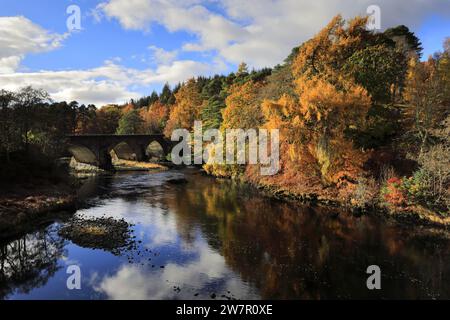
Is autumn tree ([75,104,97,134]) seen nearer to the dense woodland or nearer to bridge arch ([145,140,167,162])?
bridge arch ([145,140,167,162])

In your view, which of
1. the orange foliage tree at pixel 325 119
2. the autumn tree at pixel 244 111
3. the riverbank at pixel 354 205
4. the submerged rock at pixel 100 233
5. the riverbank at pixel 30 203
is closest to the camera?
the submerged rock at pixel 100 233

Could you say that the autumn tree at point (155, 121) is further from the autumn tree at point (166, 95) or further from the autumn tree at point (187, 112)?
the autumn tree at point (187, 112)

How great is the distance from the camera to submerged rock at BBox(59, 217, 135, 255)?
993 inches

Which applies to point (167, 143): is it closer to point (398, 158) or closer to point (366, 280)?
point (398, 158)

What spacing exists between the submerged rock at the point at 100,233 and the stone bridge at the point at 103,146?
46.2 metres

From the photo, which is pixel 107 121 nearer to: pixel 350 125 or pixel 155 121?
pixel 155 121

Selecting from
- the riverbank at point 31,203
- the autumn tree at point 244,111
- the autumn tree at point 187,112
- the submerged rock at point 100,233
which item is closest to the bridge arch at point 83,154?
the autumn tree at point 187,112

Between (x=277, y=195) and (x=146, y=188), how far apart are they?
20.0 meters

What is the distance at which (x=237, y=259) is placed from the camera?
2255cm

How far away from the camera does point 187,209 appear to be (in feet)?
120

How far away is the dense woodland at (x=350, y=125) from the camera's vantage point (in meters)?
A: 33.6

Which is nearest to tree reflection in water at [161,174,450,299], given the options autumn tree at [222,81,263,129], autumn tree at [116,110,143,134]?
autumn tree at [222,81,263,129]

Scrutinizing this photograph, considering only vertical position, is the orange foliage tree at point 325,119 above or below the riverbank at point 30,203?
above
